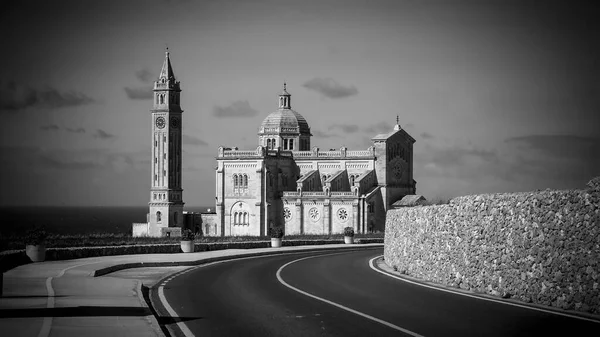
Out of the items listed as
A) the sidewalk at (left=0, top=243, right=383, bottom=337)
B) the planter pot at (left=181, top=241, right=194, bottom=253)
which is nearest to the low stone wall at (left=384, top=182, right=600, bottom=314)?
the sidewalk at (left=0, top=243, right=383, bottom=337)

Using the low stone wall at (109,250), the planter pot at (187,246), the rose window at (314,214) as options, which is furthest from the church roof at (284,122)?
the planter pot at (187,246)

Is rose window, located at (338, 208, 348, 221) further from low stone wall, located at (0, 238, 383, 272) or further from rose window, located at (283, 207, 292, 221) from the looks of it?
low stone wall, located at (0, 238, 383, 272)

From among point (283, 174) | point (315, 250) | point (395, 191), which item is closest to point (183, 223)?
point (283, 174)

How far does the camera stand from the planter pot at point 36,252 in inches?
1470

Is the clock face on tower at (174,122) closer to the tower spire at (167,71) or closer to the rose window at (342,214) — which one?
the tower spire at (167,71)

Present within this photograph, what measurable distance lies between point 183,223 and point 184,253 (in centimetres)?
6542

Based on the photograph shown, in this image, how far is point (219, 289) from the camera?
27.2 meters

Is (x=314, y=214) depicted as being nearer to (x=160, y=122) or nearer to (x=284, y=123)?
(x=284, y=123)

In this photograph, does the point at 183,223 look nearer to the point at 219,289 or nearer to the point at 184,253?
the point at 184,253

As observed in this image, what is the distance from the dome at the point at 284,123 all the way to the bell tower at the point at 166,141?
434 inches

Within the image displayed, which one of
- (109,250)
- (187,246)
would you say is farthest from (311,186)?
(109,250)

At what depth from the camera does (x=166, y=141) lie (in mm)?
115938

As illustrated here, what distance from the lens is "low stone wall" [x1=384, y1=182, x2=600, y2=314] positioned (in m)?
20.1

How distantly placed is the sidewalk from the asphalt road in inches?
44.3
